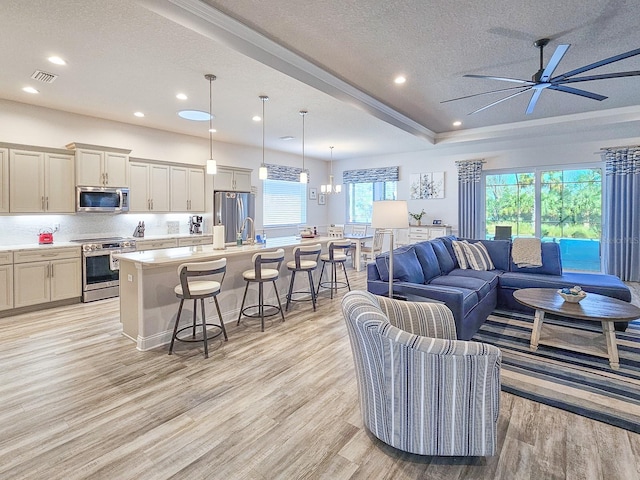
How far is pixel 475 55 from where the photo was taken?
361cm

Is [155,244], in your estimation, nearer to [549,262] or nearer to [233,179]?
[233,179]

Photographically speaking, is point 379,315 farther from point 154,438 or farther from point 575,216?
point 575,216

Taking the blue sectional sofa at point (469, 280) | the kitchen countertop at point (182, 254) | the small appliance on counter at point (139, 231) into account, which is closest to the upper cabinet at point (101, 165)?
the small appliance on counter at point (139, 231)

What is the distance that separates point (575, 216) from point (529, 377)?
17.0ft

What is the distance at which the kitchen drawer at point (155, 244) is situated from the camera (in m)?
5.38

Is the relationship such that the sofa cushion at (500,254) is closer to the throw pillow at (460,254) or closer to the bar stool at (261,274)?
the throw pillow at (460,254)

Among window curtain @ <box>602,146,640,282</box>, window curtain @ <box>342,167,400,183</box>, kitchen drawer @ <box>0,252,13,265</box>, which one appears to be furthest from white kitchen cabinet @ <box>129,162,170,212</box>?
window curtain @ <box>602,146,640,282</box>

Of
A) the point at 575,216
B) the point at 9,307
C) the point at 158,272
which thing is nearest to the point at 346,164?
the point at 575,216

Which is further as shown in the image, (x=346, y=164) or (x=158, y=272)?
(x=346, y=164)

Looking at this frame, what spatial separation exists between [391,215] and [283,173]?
17.7 ft

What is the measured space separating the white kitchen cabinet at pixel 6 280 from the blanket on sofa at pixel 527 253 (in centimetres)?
672

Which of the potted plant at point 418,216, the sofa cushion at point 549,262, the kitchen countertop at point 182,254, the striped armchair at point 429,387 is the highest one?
the potted plant at point 418,216

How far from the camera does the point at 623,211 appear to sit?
5.91 meters

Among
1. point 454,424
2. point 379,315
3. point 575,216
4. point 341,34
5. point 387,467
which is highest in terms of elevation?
point 341,34
